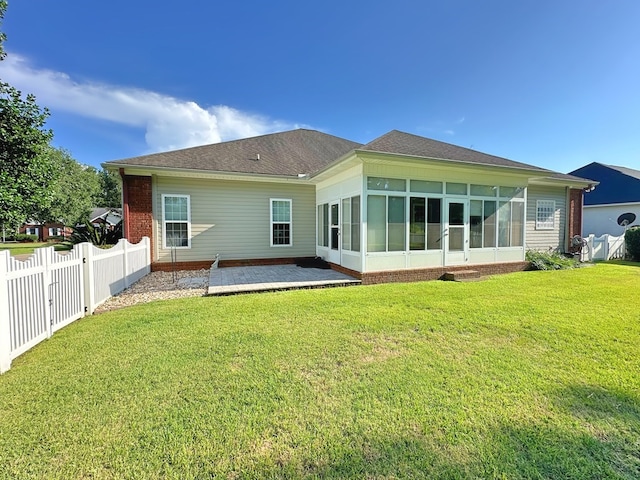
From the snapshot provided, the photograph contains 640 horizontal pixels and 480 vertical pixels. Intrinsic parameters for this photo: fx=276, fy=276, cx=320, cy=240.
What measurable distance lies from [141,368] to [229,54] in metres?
12.1

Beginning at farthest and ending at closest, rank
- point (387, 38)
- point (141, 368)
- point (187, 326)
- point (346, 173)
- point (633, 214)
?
point (633, 214) → point (387, 38) → point (346, 173) → point (187, 326) → point (141, 368)

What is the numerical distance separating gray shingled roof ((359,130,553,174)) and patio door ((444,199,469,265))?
4.47ft

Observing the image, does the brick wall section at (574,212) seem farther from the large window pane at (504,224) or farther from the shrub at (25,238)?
the shrub at (25,238)

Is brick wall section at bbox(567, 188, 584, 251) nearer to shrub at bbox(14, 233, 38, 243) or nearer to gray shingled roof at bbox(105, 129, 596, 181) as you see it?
gray shingled roof at bbox(105, 129, 596, 181)

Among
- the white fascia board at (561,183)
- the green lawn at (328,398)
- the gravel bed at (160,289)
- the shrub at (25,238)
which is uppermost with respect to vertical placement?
the white fascia board at (561,183)

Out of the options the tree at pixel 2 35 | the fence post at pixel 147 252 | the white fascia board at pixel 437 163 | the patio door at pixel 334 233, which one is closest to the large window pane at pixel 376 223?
the white fascia board at pixel 437 163

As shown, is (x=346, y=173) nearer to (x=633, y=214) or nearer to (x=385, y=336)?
(x=385, y=336)

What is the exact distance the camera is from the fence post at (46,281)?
3721 mm

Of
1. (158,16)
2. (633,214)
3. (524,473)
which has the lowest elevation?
(524,473)

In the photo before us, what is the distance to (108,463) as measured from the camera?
1783mm

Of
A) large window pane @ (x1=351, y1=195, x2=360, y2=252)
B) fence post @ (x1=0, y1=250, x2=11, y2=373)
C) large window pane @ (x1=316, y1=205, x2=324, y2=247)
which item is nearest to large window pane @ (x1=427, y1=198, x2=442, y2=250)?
large window pane @ (x1=351, y1=195, x2=360, y2=252)

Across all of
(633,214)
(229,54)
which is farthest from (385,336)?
(633,214)

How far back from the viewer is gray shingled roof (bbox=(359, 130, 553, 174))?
737cm

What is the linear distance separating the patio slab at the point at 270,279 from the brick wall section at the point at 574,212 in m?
12.0
